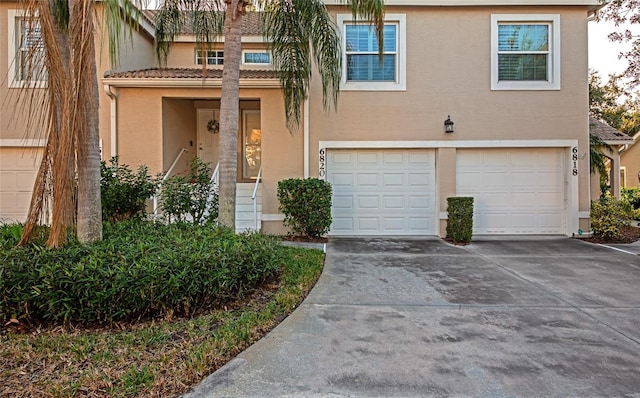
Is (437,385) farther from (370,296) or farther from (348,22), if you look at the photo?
(348,22)

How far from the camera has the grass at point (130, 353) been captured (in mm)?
2623

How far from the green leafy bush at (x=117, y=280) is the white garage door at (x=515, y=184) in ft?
23.6

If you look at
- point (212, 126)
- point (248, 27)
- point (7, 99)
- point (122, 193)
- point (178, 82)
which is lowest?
point (122, 193)

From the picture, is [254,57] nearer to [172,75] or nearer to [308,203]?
[172,75]

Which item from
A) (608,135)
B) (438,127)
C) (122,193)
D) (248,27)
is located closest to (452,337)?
(122,193)

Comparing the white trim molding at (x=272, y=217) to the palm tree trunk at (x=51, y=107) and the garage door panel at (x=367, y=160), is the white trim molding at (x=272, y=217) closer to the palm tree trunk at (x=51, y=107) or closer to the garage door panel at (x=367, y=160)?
the garage door panel at (x=367, y=160)

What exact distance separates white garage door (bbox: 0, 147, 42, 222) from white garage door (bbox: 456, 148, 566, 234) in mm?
11093

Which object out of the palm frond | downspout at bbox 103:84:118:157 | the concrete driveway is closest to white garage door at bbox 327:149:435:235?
the concrete driveway

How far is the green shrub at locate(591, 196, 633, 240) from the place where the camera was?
868cm

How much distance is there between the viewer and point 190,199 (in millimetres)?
6805

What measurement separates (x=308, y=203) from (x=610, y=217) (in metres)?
7.40

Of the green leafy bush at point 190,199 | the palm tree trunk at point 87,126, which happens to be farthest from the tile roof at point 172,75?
the palm tree trunk at point 87,126

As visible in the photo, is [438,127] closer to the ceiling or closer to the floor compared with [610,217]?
closer to the ceiling

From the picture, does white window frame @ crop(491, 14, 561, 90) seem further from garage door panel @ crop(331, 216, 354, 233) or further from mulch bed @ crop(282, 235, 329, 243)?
mulch bed @ crop(282, 235, 329, 243)
